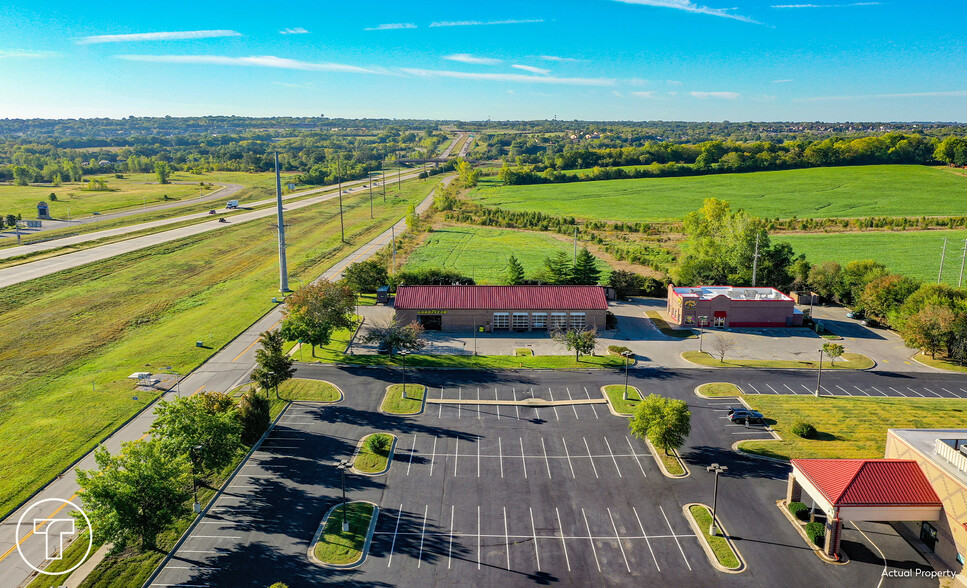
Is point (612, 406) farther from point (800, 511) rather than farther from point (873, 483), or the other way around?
point (873, 483)

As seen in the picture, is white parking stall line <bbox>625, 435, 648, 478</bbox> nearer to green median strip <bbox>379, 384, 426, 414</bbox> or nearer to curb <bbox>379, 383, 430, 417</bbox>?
curb <bbox>379, 383, 430, 417</bbox>

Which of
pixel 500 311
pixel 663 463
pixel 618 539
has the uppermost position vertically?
pixel 500 311

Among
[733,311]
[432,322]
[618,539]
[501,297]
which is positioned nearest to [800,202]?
[733,311]

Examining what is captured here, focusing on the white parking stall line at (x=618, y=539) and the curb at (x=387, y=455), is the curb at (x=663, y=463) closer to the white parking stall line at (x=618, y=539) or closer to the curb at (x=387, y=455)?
the white parking stall line at (x=618, y=539)

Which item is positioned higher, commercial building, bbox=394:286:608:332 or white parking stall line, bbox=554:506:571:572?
commercial building, bbox=394:286:608:332

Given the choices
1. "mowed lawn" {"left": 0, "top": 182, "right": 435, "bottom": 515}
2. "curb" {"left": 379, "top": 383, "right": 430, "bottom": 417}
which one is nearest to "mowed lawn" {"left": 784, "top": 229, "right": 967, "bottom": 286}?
"curb" {"left": 379, "top": 383, "right": 430, "bottom": 417}

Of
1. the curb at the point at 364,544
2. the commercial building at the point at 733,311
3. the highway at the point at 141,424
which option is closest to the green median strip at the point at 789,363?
the commercial building at the point at 733,311
